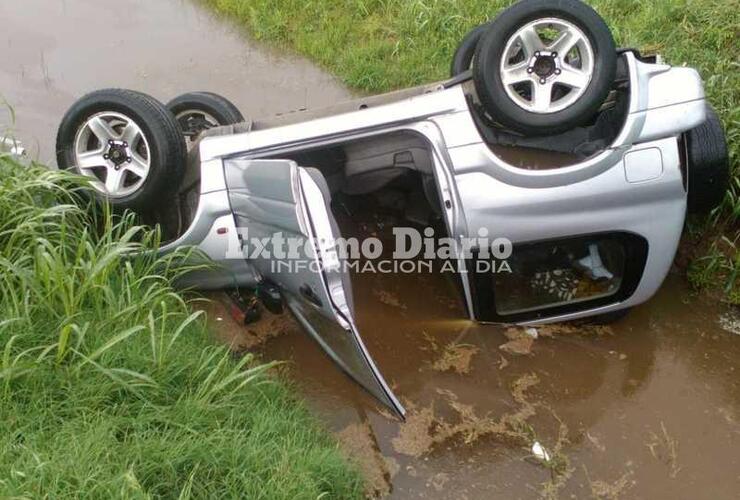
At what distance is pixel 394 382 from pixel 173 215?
1.49 m

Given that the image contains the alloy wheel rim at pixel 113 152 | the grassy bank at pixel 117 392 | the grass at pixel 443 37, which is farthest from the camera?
the grass at pixel 443 37

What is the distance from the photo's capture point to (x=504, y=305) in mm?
3848

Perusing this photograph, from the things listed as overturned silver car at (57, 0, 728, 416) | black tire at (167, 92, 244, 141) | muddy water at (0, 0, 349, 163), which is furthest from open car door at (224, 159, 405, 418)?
muddy water at (0, 0, 349, 163)

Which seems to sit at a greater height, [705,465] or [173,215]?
[173,215]

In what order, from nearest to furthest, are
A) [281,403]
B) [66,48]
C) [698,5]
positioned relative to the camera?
[281,403]
[698,5]
[66,48]

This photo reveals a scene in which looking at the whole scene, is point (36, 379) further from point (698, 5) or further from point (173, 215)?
point (698, 5)

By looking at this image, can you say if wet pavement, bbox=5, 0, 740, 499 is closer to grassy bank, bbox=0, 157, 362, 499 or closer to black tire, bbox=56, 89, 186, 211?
grassy bank, bbox=0, 157, 362, 499

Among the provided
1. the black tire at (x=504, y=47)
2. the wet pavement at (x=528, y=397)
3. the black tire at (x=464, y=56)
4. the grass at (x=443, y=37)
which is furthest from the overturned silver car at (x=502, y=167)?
the grass at (x=443, y=37)

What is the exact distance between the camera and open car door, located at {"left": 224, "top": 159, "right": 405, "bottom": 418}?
9.85ft

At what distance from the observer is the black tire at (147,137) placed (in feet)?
12.2

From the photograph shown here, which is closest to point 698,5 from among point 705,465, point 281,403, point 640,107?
point 640,107

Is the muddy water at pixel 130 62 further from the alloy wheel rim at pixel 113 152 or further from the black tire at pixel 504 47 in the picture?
the black tire at pixel 504 47

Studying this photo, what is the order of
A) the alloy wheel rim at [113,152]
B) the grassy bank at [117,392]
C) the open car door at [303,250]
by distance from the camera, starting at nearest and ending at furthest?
the grassy bank at [117,392]
the open car door at [303,250]
the alloy wheel rim at [113,152]

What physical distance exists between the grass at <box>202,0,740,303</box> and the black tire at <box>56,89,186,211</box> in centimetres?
252
